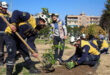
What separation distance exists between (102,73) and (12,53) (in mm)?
2671

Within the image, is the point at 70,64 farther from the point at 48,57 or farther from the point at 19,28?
the point at 19,28

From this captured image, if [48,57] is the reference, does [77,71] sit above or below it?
below

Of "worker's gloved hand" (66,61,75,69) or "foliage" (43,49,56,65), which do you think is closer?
"foliage" (43,49,56,65)

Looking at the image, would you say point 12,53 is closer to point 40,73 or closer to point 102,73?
point 40,73

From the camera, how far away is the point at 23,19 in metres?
3.74

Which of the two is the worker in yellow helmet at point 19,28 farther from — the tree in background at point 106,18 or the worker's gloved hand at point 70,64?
the tree in background at point 106,18

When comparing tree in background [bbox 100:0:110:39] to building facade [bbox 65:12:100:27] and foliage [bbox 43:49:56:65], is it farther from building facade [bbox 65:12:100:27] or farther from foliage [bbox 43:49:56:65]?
building facade [bbox 65:12:100:27]

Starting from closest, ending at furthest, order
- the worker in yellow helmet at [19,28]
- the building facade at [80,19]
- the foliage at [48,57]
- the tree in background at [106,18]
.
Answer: the worker in yellow helmet at [19,28] → the foliage at [48,57] → the tree in background at [106,18] → the building facade at [80,19]

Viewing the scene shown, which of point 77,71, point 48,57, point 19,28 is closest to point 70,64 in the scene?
point 77,71

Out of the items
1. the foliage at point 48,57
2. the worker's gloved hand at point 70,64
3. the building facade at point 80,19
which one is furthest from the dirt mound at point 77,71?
the building facade at point 80,19

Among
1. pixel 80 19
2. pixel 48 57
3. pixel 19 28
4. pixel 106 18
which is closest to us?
pixel 19 28

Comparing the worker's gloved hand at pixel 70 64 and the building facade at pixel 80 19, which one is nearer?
the worker's gloved hand at pixel 70 64

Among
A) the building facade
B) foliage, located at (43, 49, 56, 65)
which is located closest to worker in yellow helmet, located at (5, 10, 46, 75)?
foliage, located at (43, 49, 56, 65)

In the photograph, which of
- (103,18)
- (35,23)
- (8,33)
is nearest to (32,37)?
(35,23)
